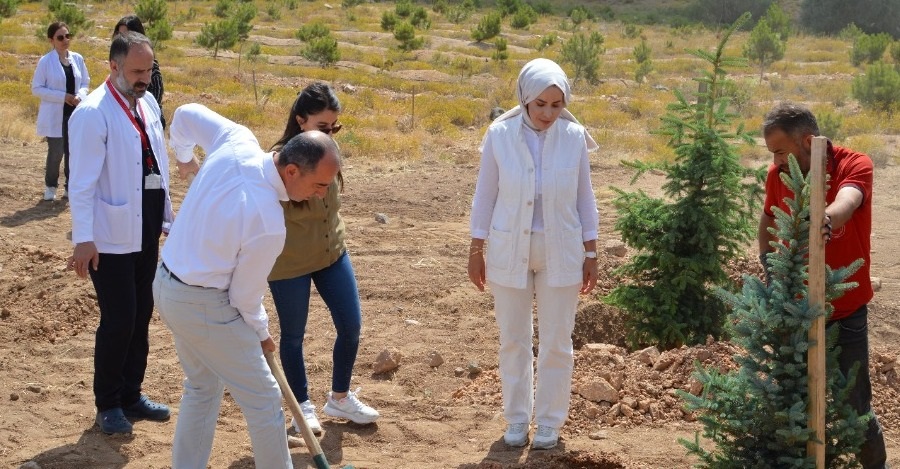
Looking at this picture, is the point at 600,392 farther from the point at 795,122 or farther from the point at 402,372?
the point at 795,122

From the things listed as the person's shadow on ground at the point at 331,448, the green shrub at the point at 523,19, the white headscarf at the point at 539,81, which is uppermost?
the white headscarf at the point at 539,81

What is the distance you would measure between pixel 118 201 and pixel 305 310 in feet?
3.22

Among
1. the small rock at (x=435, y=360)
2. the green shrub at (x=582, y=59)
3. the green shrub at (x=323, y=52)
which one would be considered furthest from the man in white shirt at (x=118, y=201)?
the green shrub at (x=323, y=52)

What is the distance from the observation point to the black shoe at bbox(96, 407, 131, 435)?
4949 mm

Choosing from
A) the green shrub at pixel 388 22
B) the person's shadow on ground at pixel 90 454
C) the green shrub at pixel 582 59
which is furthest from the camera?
the green shrub at pixel 388 22

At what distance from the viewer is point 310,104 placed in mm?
4562

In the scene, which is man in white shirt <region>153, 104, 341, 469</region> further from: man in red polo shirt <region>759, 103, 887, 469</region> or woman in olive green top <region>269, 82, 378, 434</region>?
man in red polo shirt <region>759, 103, 887, 469</region>

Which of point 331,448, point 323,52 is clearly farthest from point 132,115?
point 323,52

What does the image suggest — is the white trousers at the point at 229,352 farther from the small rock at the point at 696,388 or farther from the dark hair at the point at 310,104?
the small rock at the point at 696,388

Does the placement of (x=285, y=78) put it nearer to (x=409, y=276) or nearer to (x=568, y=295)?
(x=409, y=276)

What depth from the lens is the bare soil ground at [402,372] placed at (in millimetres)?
4902

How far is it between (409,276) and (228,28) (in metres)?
24.2

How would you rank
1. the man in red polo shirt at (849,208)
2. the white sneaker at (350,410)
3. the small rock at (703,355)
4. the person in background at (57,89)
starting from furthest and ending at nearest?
the person in background at (57,89) → the small rock at (703,355) → the white sneaker at (350,410) → the man in red polo shirt at (849,208)

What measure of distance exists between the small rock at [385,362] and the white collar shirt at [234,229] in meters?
2.39
